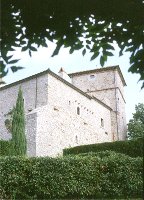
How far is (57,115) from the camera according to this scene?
105ft

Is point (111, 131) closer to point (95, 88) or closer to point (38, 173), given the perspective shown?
point (95, 88)

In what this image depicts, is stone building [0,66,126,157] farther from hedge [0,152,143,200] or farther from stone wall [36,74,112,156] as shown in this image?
hedge [0,152,143,200]

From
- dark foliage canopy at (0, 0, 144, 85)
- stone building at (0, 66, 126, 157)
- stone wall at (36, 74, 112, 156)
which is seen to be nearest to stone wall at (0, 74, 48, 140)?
stone building at (0, 66, 126, 157)

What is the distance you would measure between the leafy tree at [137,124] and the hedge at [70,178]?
30595mm

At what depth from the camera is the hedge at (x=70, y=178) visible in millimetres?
13453

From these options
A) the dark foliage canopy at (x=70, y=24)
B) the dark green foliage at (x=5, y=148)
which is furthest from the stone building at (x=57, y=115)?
the dark foliage canopy at (x=70, y=24)

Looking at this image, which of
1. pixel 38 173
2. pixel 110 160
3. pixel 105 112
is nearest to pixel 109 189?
pixel 110 160

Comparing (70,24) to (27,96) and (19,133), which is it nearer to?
(19,133)

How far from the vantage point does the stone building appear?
2958 cm

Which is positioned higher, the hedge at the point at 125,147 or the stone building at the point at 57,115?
the stone building at the point at 57,115

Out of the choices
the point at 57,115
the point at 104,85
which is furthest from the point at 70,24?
the point at 104,85

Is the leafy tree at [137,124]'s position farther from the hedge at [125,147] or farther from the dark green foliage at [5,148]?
the dark green foliage at [5,148]

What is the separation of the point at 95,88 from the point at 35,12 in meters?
42.2

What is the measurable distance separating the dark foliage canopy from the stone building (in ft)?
77.1
